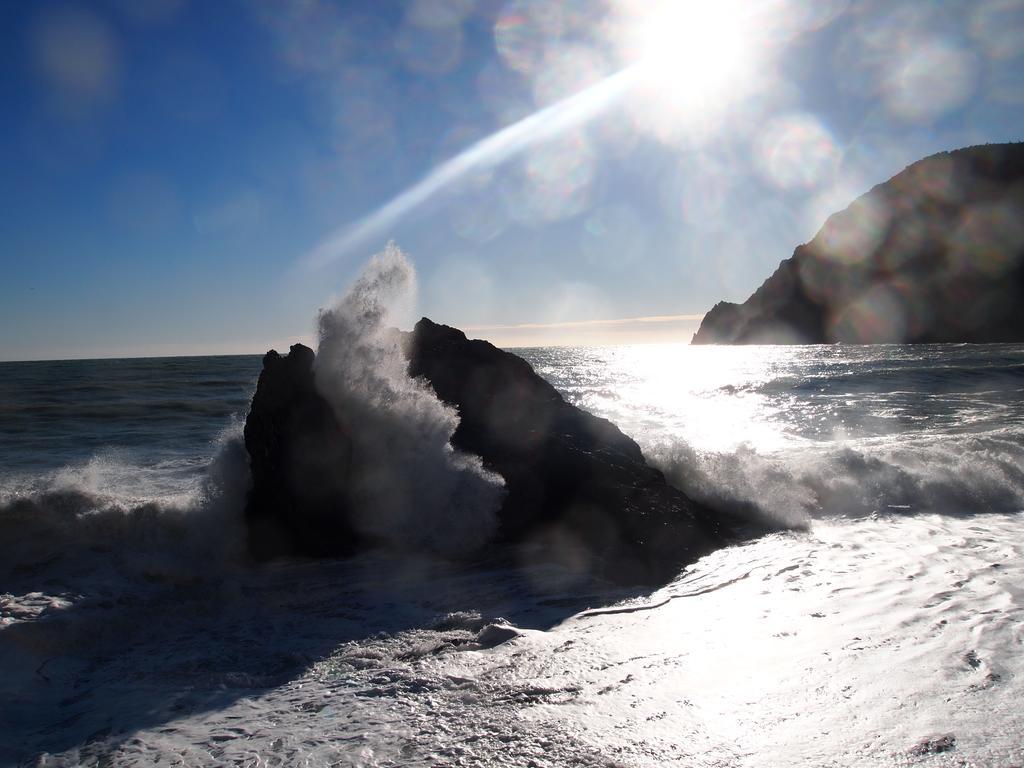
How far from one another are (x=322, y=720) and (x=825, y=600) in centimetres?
399

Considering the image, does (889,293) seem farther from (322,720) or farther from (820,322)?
(322,720)

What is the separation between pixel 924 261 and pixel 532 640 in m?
100

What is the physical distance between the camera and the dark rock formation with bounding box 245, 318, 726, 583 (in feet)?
23.1

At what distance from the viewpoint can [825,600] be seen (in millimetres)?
5402

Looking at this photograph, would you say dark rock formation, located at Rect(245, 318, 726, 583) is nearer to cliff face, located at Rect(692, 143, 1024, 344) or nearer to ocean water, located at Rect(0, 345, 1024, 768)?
ocean water, located at Rect(0, 345, 1024, 768)

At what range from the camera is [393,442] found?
8.12 metres

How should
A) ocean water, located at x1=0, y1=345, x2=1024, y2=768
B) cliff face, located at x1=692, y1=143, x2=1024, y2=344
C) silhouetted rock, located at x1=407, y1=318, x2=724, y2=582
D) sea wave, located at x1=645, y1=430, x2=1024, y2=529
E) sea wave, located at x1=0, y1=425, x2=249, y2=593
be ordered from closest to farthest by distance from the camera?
1. ocean water, located at x1=0, y1=345, x2=1024, y2=768
2. sea wave, located at x1=0, y1=425, x2=249, y2=593
3. silhouetted rock, located at x1=407, y1=318, x2=724, y2=582
4. sea wave, located at x1=645, y1=430, x2=1024, y2=529
5. cliff face, located at x1=692, y1=143, x2=1024, y2=344

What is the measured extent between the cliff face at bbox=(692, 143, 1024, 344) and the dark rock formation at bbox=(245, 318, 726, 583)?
9058 cm

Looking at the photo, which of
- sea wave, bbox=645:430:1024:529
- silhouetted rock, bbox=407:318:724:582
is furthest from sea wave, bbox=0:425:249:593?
sea wave, bbox=645:430:1024:529

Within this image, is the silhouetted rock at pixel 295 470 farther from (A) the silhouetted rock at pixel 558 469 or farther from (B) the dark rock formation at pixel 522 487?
(A) the silhouetted rock at pixel 558 469

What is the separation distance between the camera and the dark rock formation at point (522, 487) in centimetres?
705

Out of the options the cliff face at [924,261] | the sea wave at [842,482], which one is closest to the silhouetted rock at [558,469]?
the sea wave at [842,482]

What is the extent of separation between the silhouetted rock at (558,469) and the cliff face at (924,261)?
90.1 metres

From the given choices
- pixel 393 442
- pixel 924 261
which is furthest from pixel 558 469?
pixel 924 261
